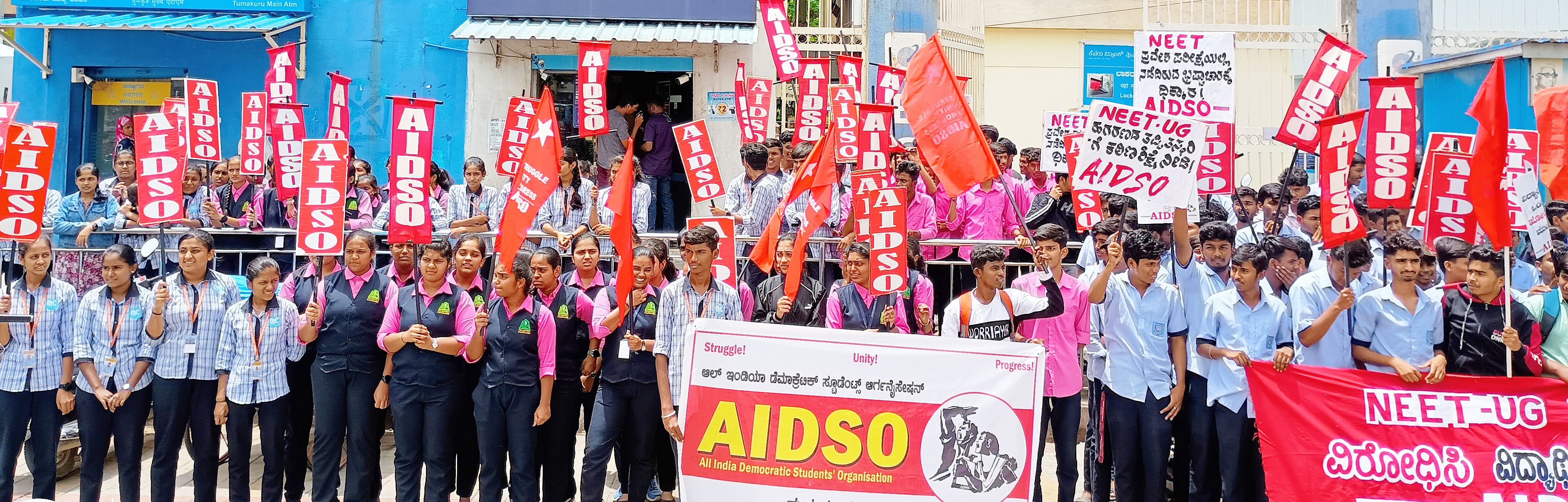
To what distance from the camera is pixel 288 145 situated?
895cm

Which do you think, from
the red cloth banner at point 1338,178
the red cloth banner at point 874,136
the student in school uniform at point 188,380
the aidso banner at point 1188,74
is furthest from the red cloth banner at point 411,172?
the red cloth banner at point 1338,178

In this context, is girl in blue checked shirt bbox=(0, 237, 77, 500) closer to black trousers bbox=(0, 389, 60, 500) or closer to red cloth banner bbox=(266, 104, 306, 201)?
black trousers bbox=(0, 389, 60, 500)

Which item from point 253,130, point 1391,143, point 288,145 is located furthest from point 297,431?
point 1391,143

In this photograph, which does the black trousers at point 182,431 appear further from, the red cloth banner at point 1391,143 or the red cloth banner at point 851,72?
the red cloth banner at point 1391,143

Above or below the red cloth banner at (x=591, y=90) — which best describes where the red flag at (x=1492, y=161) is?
below

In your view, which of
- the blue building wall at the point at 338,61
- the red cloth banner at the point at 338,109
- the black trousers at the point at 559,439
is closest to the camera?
the black trousers at the point at 559,439

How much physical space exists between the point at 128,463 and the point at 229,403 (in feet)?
2.24

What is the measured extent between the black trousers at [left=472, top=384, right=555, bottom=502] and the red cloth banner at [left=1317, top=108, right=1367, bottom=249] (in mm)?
4569

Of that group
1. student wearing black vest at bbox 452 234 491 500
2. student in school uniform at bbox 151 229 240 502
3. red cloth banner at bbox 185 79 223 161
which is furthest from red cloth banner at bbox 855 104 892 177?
red cloth banner at bbox 185 79 223 161

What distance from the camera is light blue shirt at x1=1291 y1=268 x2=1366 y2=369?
6.43 m

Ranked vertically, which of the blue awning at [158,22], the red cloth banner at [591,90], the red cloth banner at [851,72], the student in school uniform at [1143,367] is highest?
the blue awning at [158,22]

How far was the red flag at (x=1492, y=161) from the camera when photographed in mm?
6211

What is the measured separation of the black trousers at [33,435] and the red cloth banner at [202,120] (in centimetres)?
307

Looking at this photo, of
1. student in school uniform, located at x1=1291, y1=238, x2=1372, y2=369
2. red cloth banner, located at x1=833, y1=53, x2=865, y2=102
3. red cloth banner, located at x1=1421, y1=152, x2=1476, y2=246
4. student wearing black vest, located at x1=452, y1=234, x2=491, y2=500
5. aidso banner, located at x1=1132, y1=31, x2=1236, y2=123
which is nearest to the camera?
student in school uniform, located at x1=1291, y1=238, x2=1372, y2=369
